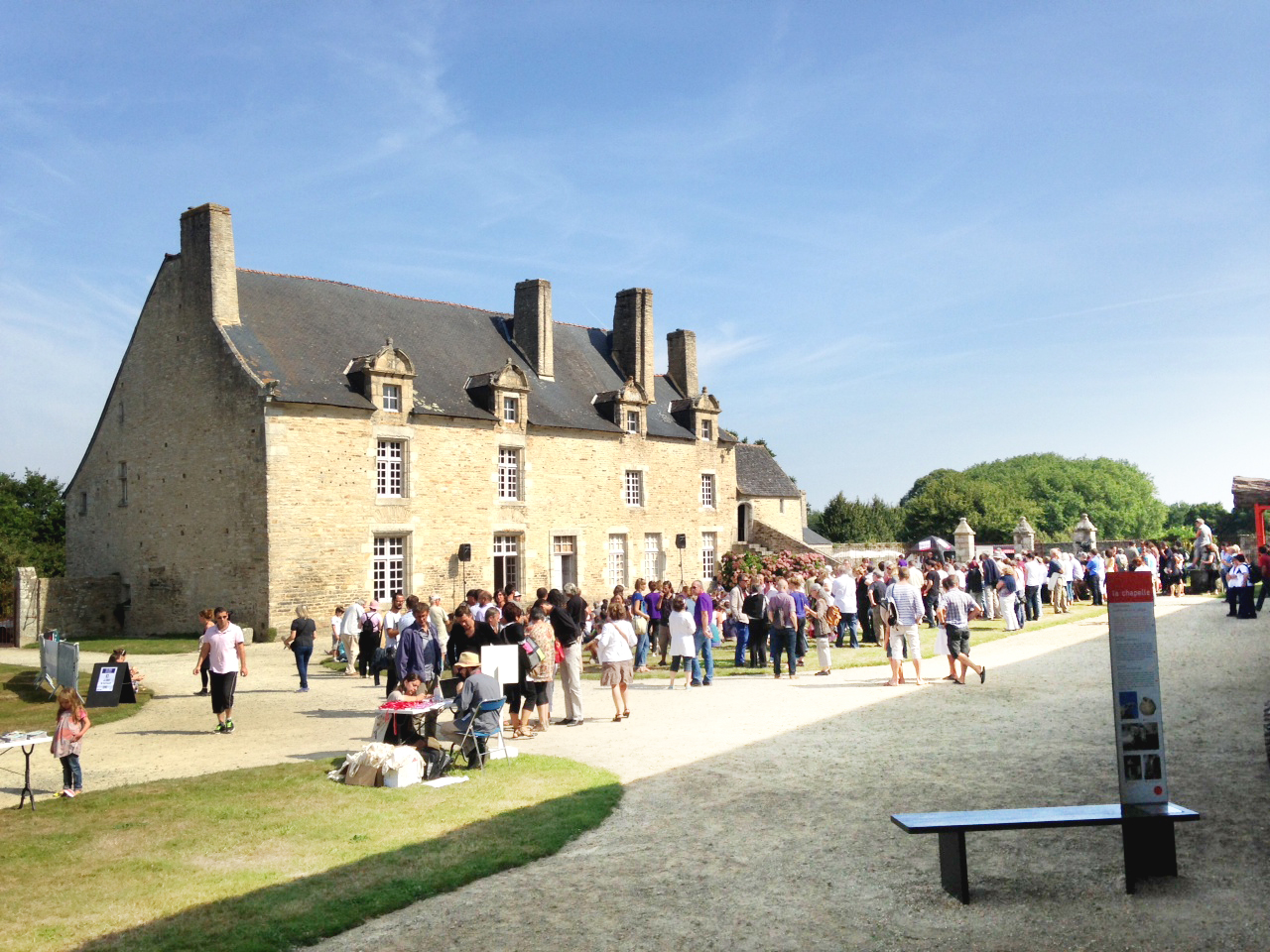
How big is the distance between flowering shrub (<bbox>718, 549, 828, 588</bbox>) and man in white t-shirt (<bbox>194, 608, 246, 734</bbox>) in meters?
16.3

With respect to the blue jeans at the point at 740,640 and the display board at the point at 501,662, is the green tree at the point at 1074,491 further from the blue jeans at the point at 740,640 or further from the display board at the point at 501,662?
the display board at the point at 501,662

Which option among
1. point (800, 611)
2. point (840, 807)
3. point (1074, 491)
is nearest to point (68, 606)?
point (800, 611)

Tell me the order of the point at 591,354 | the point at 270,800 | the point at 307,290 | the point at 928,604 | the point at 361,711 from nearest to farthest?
the point at 270,800 < the point at 361,711 < the point at 928,604 < the point at 307,290 < the point at 591,354

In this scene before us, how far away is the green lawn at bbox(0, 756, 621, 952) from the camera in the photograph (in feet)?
19.3

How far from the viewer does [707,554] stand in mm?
36688

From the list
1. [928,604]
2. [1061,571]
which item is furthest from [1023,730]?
[1061,571]

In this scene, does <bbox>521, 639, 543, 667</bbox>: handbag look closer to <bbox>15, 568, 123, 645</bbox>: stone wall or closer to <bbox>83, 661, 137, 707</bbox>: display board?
<bbox>83, 661, 137, 707</bbox>: display board

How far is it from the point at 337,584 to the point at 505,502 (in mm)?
5861

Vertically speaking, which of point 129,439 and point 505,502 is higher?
point 129,439

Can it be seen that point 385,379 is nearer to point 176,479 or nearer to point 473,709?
point 176,479

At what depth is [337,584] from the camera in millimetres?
25203

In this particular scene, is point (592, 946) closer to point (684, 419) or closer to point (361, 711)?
point (361, 711)

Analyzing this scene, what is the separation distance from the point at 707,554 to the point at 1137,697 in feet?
100

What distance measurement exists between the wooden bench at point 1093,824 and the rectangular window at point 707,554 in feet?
98.6
